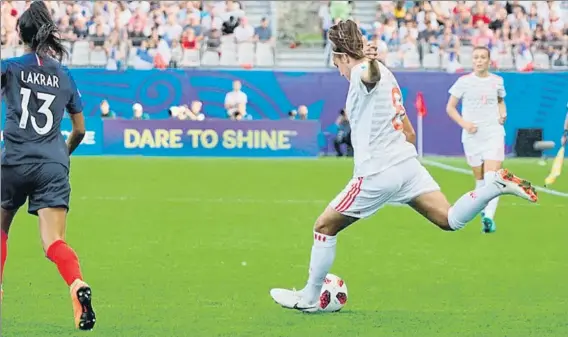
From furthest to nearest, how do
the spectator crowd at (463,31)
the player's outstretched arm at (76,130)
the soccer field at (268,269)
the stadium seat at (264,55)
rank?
the spectator crowd at (463,31) → the stadium seat at (264,55) → the soccer field at (268,269) → the player's outstretched arm at (76,130)

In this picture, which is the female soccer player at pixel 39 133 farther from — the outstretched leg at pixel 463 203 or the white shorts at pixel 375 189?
the outstretched leg at pixel 463 203

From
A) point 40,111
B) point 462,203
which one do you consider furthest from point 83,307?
point 462,203

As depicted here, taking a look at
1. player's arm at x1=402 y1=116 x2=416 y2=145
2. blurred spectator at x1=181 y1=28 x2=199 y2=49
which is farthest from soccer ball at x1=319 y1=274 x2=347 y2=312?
blurred spectator at x1=181 y1=28 x2=199 y2=49

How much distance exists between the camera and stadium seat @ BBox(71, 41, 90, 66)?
3039 centimetres

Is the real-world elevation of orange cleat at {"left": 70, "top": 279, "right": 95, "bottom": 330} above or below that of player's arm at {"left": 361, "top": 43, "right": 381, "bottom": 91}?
below

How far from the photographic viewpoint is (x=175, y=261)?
11320 mm

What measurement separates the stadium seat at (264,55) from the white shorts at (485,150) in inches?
664

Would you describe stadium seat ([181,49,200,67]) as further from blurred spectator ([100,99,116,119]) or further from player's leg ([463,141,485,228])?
player's leg ([463,141,485,228])

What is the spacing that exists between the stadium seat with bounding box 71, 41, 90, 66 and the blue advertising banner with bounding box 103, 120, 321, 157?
263cm

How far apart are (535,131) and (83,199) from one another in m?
15.2

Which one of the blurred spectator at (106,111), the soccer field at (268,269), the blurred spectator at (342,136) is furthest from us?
the blurred spectator at (342,136)

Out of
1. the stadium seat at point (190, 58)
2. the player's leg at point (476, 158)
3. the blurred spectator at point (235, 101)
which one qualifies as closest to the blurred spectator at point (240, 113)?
the blurred spectator at point (235, 101)

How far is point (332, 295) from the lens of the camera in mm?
8547

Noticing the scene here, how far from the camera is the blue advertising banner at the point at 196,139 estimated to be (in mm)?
28406
